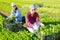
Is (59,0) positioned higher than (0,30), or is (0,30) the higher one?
(0,30)

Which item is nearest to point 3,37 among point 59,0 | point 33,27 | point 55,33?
point 33,27

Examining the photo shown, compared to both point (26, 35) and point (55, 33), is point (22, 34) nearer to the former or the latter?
point (26, 35)

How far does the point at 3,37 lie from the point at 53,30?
2558mm

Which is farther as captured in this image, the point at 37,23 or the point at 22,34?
the point at 37,23

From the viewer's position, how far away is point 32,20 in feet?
39.9

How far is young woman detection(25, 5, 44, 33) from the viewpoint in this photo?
456 inches

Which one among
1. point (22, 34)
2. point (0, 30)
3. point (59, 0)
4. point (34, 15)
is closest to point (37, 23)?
point (34, 15)

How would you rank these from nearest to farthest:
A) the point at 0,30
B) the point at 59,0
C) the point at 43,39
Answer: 1. the point at 43,39
2. the point at 0,30
3. the point at 59,0

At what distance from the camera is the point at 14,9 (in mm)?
13734

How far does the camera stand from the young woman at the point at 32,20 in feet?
38.0

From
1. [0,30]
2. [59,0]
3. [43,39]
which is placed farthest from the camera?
[59,0]

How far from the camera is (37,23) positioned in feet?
39.4

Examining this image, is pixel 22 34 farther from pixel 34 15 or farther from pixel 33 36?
pixel 34 15

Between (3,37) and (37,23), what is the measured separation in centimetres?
212
